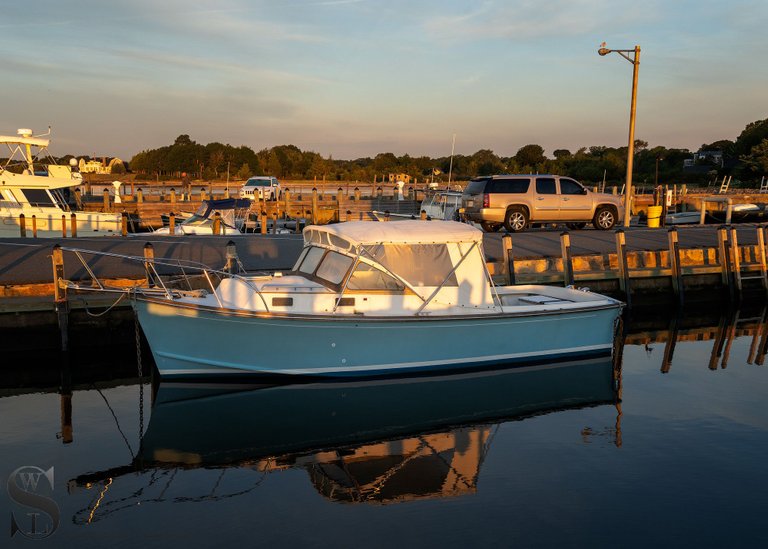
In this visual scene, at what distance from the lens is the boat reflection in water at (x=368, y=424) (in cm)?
909

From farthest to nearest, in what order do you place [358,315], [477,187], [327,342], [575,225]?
[575,225] < [477,187] < [327,342] < [358,315]

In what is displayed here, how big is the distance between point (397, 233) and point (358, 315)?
173 cm

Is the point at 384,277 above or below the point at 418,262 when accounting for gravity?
below

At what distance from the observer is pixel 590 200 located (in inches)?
958

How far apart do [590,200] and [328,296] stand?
1536 cm

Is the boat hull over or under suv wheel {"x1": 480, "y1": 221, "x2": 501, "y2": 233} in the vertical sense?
under

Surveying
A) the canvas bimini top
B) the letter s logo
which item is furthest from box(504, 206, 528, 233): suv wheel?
the letter s logo

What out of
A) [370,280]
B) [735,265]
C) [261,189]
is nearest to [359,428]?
[370,280]

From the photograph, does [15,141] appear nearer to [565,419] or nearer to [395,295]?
[395,295]

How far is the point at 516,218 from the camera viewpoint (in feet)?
77.5

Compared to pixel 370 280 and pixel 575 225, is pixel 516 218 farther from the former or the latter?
pixel 370 280

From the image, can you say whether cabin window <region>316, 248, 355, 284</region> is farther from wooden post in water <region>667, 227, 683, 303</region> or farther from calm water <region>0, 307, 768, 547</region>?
wooden post in water <region>667, 227, 683, 303</region>

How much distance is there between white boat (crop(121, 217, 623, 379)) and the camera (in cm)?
1156

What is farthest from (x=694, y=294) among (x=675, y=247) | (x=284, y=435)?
(x=284, y=435)
